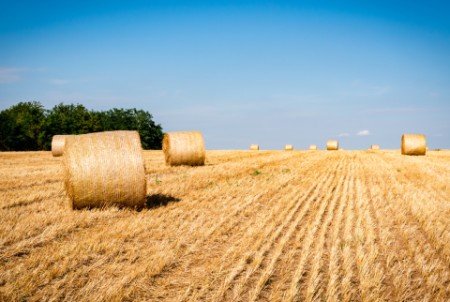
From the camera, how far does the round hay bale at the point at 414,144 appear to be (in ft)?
95.1

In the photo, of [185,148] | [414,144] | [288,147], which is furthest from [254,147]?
[185,148]

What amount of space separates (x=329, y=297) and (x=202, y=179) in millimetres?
8956

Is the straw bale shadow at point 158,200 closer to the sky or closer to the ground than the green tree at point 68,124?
closer to the ground

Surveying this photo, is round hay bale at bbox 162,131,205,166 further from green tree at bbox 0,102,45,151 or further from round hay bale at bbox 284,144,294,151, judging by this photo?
green tree at bbox 0,102,45,151

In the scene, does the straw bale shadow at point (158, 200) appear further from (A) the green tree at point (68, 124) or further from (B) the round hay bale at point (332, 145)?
(A) the green tree at point (68, 124)

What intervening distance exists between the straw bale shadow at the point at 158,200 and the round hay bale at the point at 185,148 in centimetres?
757

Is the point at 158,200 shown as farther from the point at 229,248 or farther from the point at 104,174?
the point at 229,248

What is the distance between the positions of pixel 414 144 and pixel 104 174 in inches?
1073

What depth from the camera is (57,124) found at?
63.5 metres

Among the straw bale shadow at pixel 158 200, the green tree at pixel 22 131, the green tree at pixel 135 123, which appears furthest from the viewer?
the green tree at pixel 135 123

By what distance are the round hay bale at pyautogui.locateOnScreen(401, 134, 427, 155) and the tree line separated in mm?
50403

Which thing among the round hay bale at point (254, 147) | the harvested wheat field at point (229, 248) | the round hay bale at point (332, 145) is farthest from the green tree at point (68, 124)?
the harvested wheat field at point (229, 248)

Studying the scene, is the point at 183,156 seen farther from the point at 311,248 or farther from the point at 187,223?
the point at 311,248

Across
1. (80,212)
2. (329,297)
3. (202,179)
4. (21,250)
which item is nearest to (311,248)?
(329,297)
